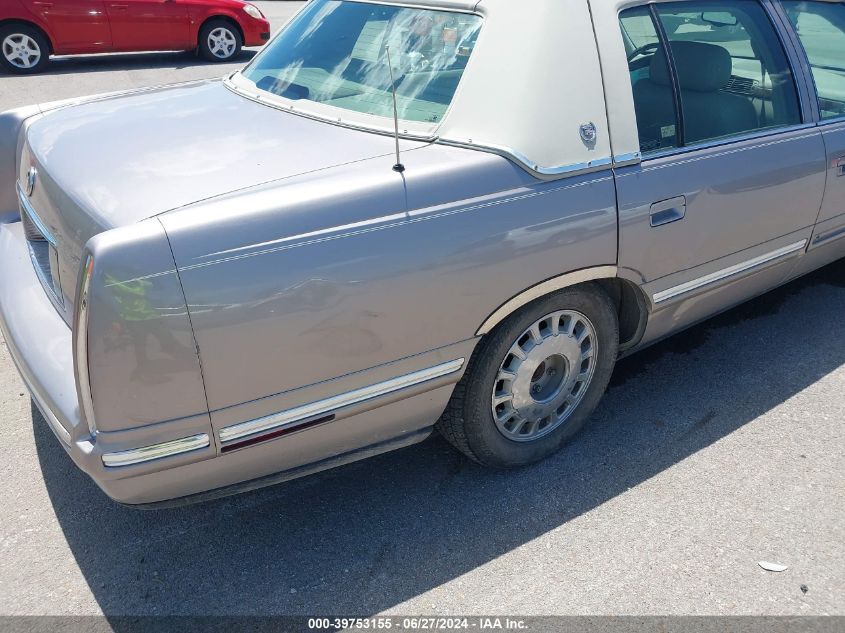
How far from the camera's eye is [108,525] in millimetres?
2826

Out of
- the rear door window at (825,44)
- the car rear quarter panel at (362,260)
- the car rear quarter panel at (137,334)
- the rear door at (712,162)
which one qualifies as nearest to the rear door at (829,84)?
the rear door window at (825,44)

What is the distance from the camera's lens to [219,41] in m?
11.5

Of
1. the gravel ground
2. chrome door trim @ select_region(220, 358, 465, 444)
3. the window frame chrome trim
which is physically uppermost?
the window frame chrome trim

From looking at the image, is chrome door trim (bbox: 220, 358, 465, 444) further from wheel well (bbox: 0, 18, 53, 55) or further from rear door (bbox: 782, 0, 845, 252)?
wheel well (bbox: 0, 18, 53, 55)

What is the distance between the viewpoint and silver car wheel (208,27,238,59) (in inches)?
450

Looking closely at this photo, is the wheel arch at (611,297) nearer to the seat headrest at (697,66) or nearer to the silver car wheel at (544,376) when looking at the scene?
the silver car wheel at (544,376)

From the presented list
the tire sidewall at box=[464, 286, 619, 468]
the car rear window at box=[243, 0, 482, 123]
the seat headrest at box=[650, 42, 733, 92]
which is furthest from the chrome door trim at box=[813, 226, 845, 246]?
the car rear window at box=[243, 0, 482, 123]

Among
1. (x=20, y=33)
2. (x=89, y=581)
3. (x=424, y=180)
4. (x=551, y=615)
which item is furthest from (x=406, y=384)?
(x=20, y=33)

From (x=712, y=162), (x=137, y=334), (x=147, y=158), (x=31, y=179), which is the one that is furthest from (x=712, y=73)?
(x=31, y=179)

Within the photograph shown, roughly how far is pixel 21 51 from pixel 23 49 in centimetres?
4

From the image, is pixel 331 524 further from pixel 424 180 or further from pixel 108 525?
pixel 424 180

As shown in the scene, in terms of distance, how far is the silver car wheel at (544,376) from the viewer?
2.89 meters

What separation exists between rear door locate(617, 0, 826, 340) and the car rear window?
0.65 m

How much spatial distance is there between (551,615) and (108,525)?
1.54m
